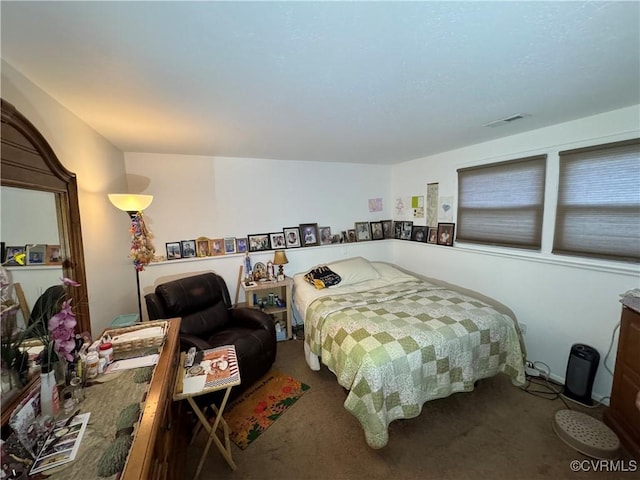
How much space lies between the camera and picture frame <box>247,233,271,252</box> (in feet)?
11.3

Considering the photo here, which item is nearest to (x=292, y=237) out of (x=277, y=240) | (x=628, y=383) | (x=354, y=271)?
(x=277, y=240)

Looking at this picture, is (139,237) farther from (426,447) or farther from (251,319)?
(426,447)

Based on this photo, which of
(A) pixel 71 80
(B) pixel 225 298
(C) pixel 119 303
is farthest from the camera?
(B) pixel 225 298

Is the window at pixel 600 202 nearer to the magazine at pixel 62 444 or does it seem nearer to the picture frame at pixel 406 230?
the picture frame at pixel 406 230

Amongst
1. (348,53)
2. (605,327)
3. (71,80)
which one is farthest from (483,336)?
(71,80)

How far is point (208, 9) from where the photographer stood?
2.87 feet

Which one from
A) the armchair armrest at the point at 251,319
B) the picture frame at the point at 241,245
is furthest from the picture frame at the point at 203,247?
the armchair armrest at the point at 251,319

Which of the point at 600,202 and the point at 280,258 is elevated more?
the point at 600,202

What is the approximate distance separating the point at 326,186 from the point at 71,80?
9.35 ft

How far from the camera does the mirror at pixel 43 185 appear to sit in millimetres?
1113

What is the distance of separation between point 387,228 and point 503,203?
5.72 ft

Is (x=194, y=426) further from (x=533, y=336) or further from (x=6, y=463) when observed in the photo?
(x=533, y=336)

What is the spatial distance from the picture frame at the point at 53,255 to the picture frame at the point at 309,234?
2528mm

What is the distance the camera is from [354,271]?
3.40 metres
